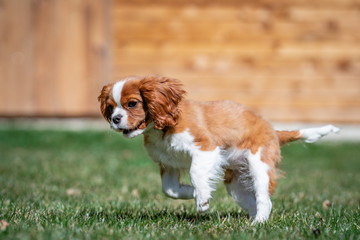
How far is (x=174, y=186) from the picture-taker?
12.8 ft

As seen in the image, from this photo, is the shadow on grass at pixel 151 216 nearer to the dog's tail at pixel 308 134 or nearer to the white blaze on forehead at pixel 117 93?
the dog's tail at pixel 308 134

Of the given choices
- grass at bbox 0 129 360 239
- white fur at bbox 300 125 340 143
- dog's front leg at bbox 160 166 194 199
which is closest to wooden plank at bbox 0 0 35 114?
grass at bbox 0 129 360 239

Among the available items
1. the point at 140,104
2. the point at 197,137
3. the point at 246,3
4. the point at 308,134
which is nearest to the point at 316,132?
the point at 308,134

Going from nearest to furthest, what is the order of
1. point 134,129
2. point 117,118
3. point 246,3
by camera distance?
point 117,118, point 134,129, point 246,3

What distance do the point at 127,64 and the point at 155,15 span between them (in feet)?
3.72

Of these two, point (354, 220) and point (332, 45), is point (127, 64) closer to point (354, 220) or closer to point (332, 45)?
point (332, 45)

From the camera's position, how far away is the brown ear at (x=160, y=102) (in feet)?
12.0

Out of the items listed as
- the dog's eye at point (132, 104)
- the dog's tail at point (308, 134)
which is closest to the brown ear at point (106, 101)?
the dog's eye at point (132, 104)

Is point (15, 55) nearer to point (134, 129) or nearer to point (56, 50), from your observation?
point (56, 50)

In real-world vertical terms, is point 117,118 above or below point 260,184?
above

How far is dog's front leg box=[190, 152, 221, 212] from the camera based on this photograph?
3.62m

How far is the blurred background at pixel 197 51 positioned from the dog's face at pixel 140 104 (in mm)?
6512

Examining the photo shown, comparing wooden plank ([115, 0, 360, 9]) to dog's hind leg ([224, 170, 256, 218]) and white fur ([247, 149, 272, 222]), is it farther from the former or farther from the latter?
white fur ([247, 149, 272, 222])

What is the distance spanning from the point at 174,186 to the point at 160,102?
70cm
